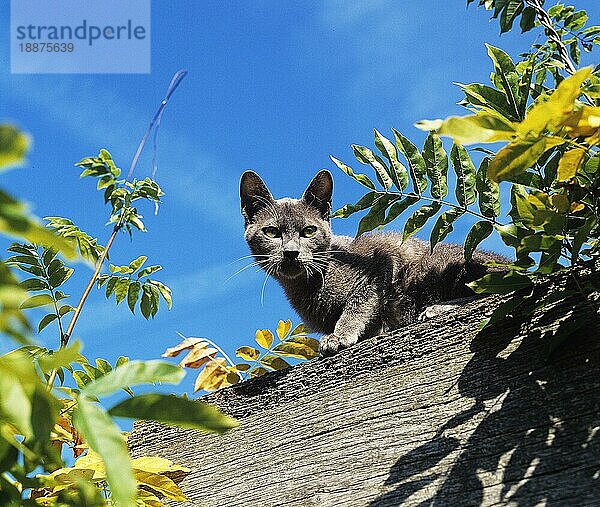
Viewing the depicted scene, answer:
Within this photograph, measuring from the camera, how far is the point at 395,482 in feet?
3.80

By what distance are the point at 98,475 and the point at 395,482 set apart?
1.69 feet

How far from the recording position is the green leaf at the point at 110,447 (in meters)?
0.50

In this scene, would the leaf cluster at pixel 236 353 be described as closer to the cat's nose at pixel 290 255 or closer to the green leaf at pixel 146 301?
the green leaf at pixel 146 301

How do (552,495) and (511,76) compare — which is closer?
(552,495)

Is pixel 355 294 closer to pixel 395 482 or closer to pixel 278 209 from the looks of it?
pixel 278 209

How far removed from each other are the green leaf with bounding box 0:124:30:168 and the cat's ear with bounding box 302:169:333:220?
274 cm

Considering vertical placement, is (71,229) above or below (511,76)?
below

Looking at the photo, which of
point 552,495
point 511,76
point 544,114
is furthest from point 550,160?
point 552,495

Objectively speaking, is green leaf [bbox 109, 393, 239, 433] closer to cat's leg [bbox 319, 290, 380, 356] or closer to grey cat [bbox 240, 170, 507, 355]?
grey cat [bbox 240, 170, 507, 355]

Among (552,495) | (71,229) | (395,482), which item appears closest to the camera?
(552,495)

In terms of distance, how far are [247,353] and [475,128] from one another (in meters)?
1.14

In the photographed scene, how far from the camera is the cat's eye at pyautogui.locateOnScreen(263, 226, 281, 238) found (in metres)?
3.07

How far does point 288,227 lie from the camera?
120 inches

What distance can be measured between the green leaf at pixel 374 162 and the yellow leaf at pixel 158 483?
745 millimetres
